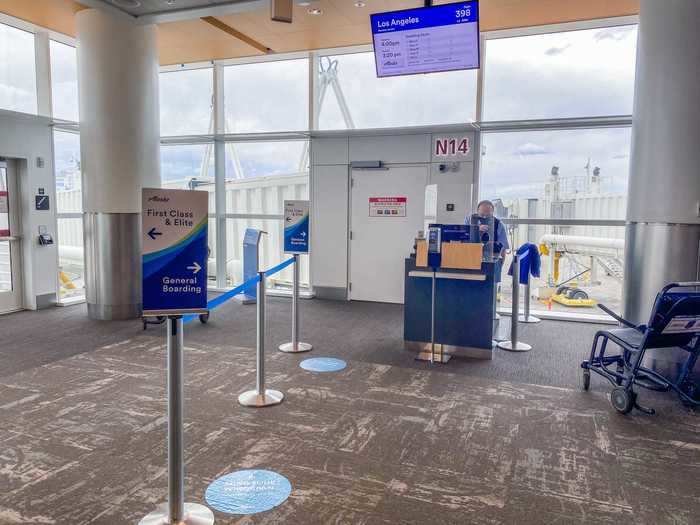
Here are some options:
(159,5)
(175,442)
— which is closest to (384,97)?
(159,5)

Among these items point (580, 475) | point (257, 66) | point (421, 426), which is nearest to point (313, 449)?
point (421, 426)

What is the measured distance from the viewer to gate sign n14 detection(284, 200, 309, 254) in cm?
536

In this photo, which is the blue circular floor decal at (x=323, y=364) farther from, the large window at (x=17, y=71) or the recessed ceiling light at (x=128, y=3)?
the large window at (x=17, y=71)


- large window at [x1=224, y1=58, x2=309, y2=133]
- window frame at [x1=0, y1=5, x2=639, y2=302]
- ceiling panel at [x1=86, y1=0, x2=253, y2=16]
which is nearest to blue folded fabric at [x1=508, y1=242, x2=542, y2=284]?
window frame at [x1=0, y1=5, x2=639, y2=302]

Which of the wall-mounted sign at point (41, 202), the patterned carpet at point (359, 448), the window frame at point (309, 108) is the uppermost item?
the window frame at point (309, 108)

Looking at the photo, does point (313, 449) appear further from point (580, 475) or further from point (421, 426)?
point (580, 475)

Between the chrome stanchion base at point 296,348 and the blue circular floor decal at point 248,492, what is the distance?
2421 mm

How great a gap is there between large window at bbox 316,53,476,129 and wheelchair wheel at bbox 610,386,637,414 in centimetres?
441

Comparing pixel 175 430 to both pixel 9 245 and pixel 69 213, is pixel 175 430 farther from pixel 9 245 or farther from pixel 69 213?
pixel 69 213

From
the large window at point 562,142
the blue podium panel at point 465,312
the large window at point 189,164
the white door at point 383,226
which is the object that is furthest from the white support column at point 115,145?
the large window at point 562,142

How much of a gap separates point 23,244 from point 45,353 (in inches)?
111

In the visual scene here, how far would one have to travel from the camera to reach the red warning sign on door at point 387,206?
7945mm

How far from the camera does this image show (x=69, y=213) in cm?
796

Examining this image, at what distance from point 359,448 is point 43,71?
698cm
